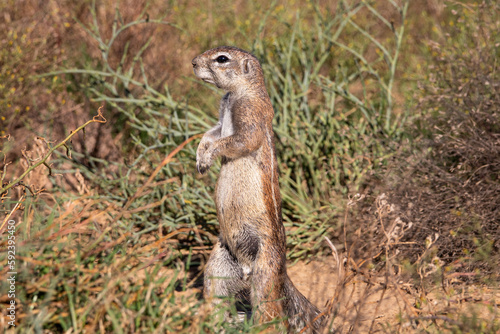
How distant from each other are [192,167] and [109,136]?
4.28 feet

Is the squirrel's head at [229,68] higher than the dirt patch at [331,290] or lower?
higher

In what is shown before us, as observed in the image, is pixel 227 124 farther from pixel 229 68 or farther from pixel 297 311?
pixel 297 311

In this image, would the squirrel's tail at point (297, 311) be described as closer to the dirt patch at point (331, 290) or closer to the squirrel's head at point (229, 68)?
the dirt patch at point (331, 290)

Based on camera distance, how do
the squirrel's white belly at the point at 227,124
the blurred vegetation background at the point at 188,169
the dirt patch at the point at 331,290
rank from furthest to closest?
the dirt patch at the point at 331,290 → the squirrel's white belly at the point at 227,124 → the blurred vegetation background at the point at 188,169

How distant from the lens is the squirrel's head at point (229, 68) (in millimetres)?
3924

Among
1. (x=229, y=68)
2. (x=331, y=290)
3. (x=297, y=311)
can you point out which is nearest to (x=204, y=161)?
(x=229, y=68)

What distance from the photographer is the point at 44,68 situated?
6.89 meters

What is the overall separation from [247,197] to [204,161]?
389mm

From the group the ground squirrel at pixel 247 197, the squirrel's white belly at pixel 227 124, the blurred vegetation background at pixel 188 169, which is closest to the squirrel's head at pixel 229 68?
the ground squirrel at pixel 247 197

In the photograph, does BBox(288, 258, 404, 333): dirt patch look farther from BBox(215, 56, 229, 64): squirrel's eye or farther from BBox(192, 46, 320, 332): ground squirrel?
BBox(215, 56, 229, 64): squirrel's eye

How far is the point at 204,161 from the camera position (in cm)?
372

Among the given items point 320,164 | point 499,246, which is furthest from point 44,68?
point 499,246

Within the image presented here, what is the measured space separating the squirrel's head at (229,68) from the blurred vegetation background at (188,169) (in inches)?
32.8

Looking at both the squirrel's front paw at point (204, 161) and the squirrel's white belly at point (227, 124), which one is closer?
the squirrel's front paw at point (204, 161)
